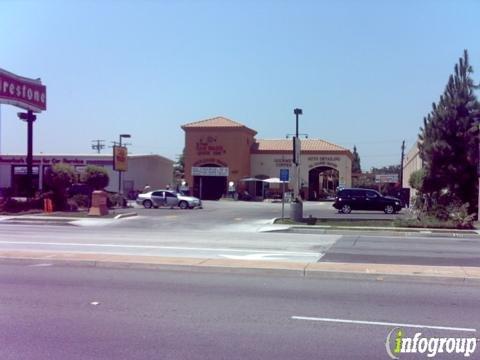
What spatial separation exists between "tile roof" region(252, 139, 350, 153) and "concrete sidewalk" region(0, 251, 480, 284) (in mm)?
54428

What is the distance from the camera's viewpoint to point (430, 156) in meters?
29.9

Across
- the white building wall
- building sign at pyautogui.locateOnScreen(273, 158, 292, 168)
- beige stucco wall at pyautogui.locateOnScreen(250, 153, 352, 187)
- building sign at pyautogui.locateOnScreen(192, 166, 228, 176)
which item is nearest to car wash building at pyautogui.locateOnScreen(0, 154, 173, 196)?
building sign at pyautogui.locateOnScreen(192, 166, 228, 176)

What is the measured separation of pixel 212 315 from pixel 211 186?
2290 inches

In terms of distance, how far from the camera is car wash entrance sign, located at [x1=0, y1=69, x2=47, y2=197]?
34.8 meters

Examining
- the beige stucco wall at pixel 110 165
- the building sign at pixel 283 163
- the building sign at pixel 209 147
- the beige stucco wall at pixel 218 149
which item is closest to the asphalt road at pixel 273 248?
the beige stucco wall at pixel 110 165

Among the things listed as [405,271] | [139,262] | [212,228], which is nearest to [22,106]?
[212,228]

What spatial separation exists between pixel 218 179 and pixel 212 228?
39458 millimetres

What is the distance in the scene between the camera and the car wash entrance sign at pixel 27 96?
3476 cm

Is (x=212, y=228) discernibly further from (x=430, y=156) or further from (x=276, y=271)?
(x=276, y=271)

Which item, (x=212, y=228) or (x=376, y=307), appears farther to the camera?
(x=212, y=228)

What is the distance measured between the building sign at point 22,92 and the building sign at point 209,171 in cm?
2744

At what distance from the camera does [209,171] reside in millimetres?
64250

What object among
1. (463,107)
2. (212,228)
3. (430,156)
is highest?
(463,107)

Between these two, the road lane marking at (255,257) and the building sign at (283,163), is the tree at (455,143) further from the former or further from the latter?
the building sign at (283,163)
